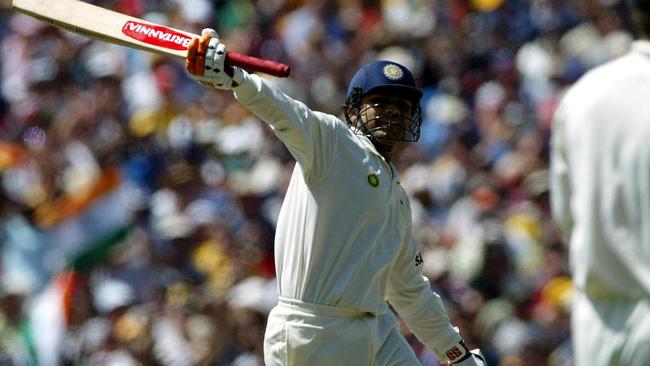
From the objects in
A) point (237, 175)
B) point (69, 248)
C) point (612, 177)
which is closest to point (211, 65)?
point (612, 177)

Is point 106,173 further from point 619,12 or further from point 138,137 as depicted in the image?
point 619,12

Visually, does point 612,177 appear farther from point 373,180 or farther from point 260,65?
point 373,180

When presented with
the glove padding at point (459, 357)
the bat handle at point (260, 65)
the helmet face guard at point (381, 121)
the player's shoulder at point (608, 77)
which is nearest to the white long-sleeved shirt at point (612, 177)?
the player's shoulder at point (608, 77)

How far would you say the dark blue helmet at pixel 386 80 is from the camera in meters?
6.80

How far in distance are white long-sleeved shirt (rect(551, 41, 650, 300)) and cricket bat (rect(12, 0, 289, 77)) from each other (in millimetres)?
2031

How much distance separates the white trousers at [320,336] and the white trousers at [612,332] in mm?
2058

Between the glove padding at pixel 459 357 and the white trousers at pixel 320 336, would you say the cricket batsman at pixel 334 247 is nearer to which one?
the white trousers at pixel 320 336

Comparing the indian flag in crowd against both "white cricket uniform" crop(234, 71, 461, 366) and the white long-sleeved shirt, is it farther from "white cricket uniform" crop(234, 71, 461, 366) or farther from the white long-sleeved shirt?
the white long-sleeved shirt

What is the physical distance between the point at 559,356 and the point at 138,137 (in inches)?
157

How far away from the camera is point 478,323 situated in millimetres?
9578

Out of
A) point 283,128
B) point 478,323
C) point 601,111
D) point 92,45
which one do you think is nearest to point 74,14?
point 283,128

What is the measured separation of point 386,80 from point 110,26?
3.96ft

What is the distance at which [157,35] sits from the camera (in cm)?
638

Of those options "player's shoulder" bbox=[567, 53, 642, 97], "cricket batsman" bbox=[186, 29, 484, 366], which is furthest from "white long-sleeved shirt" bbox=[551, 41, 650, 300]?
"cricket batsman" bbox=[186, 29, 484, 366]
